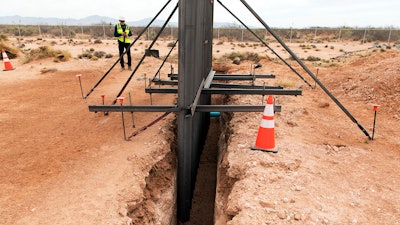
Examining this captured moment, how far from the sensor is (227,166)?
4.62 m

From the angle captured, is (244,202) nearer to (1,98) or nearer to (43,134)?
(43,134)

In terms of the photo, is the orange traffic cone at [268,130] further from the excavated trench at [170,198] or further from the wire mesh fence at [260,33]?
the wire mesh fence at [260,33]

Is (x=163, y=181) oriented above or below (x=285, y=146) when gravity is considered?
below

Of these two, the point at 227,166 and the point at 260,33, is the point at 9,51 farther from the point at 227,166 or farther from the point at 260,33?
the point at 260,33

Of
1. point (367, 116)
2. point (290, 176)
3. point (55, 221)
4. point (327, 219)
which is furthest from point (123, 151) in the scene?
point (367, 116)

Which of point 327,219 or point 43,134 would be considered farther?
point 43,134

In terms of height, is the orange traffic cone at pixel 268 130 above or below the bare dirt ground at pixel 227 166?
above

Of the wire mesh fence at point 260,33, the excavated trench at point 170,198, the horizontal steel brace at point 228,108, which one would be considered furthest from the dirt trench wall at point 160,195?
the wire mesh fence at point 260,33

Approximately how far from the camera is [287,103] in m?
7.16

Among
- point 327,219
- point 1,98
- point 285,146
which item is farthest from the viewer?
point 1,98

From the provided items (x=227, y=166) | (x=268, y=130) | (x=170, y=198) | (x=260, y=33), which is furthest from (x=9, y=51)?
(x=260, y=33)

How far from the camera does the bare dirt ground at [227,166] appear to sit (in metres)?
3.28

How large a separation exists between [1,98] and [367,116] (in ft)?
30.3

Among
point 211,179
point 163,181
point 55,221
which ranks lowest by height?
point 211,179
